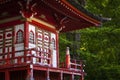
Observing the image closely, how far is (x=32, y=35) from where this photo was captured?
1905cm

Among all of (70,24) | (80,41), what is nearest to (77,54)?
(80,41)

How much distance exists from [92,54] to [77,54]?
192 centimetres

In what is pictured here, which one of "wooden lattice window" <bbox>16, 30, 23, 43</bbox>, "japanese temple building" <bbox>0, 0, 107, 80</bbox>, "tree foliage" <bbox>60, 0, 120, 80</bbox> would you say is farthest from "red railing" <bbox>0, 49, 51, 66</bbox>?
"tree foliage" <bbox>60, 0, 120, 80</bbox>

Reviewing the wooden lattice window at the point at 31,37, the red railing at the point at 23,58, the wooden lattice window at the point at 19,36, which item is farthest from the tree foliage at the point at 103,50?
the red railing at the point at 23,58

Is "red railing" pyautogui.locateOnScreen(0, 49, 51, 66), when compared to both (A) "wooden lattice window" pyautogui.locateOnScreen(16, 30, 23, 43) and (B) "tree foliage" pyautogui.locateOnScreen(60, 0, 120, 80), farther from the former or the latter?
(B) "tree foliage" pyautogui.locateOnScreen(60, 0, 120, 80)

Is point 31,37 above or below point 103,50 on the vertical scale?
above

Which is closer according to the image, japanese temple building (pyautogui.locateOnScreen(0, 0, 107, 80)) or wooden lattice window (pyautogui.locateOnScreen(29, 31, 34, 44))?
japanese temple building (pyautogui.locateOnScreen(0, 0, 107, 80))

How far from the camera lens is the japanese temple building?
1759 centimetres

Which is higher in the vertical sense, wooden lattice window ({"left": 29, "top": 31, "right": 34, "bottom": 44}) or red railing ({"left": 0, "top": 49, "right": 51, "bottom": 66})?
wooden lattice window ({"left": 29, "top": 31, "right": 34, "bottom": 44})

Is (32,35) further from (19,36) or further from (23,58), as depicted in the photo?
(23,58)

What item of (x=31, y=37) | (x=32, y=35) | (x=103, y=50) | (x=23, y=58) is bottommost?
(x=23, y=58)

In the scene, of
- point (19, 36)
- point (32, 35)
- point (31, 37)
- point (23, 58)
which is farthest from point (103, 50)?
point (23, 58)

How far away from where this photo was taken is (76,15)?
805 inches

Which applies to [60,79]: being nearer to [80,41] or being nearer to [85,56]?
[85,56]
